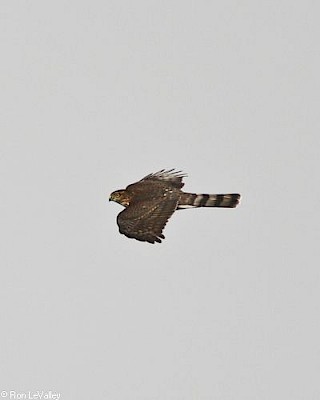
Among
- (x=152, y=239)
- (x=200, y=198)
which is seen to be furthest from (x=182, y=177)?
(x=152, y=239)

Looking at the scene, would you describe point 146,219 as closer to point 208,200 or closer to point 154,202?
point 154,202

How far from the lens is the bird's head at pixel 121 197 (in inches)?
1957

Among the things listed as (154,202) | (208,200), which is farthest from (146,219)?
(208,200)

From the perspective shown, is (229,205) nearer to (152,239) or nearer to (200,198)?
(200,198)

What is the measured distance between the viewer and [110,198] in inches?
1976

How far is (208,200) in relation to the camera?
50.7m

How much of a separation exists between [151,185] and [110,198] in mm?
1086

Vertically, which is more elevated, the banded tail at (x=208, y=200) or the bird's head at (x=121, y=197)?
the banded tail at (x=208, y=200)

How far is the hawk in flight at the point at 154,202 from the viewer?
47438 millimetres

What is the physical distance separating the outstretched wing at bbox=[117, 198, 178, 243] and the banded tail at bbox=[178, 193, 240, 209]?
0.84 m

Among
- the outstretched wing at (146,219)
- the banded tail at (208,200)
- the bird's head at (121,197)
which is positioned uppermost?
the banded tail at (208,200)

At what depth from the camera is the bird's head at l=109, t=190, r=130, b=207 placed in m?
49.7

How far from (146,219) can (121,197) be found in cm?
215

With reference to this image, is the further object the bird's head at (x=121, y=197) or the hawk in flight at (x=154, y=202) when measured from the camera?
the bird's head at (x=121, y=197)
